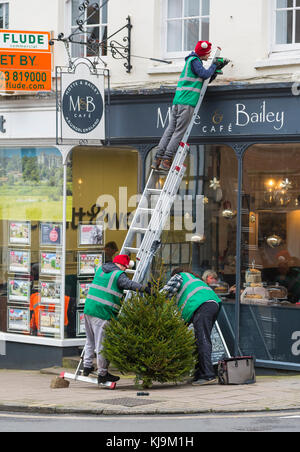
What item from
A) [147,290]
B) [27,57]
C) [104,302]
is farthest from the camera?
[27,57]

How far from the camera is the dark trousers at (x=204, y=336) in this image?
13.2 metres

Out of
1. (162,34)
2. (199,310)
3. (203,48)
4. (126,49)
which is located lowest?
(199,310)

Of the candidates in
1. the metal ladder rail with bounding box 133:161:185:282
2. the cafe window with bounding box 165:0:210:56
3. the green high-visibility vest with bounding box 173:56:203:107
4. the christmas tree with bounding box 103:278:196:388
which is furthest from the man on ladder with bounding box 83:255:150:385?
the cafe window with bounding box 165:0:210:56

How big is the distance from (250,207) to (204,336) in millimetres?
2368

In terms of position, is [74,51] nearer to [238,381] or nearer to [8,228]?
[8,228]

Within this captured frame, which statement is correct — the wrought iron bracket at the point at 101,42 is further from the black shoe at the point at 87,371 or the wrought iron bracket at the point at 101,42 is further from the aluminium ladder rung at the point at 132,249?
the black shoe at the point at 87,371

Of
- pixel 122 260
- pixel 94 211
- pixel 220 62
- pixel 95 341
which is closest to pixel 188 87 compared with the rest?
pixel 220 62

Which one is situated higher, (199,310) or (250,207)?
(250,207)

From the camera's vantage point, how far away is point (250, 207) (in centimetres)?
1451

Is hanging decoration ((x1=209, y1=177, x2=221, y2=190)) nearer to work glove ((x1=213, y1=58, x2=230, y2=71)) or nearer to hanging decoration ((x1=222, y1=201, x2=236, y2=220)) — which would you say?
hanging decoration ((x1=222, y1=201, x2=236, y2=220))

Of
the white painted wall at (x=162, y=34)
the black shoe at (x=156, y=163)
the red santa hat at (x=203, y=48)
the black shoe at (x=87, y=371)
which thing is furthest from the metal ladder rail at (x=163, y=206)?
the black shoe at (x=87, y=371)

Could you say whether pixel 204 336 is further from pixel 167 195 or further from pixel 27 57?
pixel 27 57
